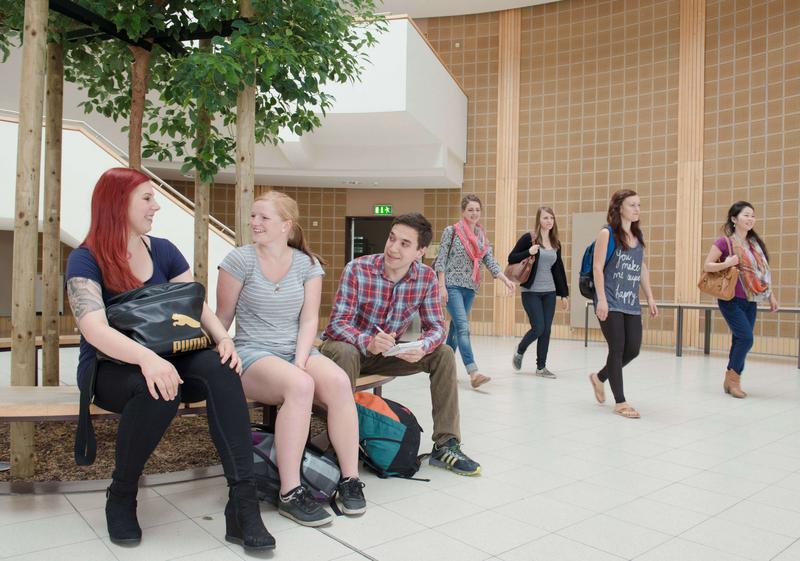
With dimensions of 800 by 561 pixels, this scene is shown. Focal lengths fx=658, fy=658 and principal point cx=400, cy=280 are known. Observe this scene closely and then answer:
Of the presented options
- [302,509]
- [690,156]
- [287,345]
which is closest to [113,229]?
[287,345]

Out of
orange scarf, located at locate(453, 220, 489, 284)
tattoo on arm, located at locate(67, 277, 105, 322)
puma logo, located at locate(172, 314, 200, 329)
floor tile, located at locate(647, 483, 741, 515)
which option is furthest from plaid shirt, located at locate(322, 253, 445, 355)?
orange scarf, located at locate(453, 220, 489, 284)

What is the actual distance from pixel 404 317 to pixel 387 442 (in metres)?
0.60

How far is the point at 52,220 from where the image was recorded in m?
3.31

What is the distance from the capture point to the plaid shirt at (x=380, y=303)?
10.2 feet

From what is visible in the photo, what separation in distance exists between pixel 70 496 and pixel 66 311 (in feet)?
28.9

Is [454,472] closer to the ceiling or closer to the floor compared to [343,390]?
closer to the floor

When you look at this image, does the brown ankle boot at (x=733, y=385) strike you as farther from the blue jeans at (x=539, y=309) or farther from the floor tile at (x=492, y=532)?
the floor tile at (x=492, y=532)

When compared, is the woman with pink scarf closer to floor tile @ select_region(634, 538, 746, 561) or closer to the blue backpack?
the blue backpack

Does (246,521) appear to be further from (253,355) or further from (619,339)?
(619,339)

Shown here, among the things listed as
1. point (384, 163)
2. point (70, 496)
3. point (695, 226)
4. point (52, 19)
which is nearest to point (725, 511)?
point (70, 496)

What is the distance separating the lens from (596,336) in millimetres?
10922

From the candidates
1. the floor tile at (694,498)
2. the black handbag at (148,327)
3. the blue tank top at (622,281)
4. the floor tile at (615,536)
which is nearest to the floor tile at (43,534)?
the black handbag at (148,327)

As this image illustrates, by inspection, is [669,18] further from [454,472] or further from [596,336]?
[454,472]

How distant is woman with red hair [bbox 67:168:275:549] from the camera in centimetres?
216
